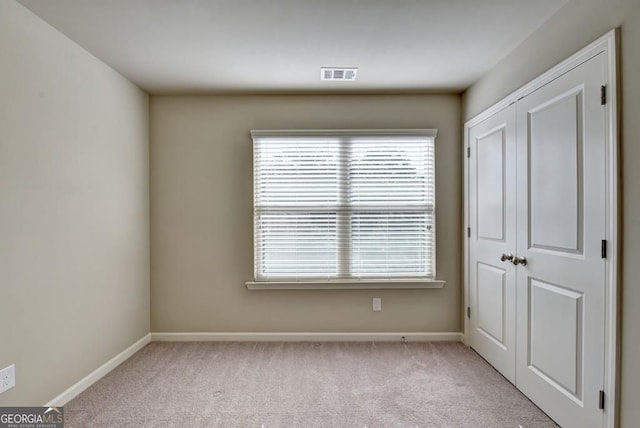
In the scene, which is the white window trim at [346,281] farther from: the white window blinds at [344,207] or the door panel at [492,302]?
the door panel at [492,302]

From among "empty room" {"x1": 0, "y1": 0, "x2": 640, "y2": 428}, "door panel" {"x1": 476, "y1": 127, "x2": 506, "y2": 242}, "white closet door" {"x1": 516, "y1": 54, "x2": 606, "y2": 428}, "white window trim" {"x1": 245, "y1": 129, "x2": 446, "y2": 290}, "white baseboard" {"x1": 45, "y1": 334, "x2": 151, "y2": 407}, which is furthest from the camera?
"white window trim" {"x1": 245, "y1": 129, "x2": 446, "y2": 290}

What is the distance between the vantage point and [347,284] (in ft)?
11.5

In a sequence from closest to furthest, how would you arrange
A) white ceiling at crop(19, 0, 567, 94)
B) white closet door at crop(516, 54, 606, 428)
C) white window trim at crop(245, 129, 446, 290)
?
white closet door at crop(516, 54, 606, 428) → white ceiling at crop(19, 0, 567, 94) → white window trim at crop(245, 129, 446, 290)

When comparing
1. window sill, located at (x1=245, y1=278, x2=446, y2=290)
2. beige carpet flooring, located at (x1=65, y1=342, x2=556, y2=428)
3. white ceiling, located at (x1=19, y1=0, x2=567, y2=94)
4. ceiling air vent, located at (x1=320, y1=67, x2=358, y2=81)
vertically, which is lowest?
beige carpet flooring, located at (x1=65, y1=342, x2=556, y2=428)

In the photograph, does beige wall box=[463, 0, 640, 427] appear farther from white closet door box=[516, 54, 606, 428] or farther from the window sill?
the window sill

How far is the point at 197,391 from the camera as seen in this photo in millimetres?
2553

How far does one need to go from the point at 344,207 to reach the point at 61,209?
2292mm

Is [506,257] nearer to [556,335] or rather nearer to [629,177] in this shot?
[556,335]

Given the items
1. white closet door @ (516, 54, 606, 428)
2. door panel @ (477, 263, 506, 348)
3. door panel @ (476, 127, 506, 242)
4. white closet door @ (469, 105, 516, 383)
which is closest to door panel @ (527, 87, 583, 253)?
white closet door @ (516, 54, 606, 428)

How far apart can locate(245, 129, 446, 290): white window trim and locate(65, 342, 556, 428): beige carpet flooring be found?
1.86ft

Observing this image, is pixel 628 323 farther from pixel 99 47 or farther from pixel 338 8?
pixel 99 47

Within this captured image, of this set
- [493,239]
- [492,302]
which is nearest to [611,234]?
[493,239]

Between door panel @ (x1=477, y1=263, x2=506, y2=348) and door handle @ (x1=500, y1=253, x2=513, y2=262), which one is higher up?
door handle @ (x1=500, y1=253, x2=513, y2=262)

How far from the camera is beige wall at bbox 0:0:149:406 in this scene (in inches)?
79.0
